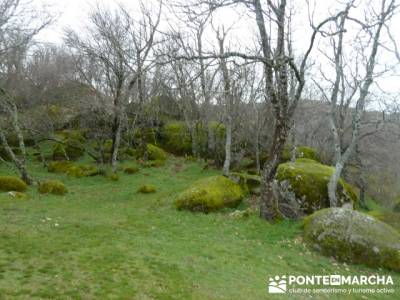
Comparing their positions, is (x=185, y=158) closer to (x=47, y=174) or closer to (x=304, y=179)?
(x=47, y=174)

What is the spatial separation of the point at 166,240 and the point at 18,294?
4.14m

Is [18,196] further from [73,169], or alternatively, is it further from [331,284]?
[331,284]

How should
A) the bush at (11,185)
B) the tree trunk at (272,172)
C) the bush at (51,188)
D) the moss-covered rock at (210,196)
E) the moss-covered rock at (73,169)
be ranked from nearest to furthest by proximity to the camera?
the tree trunk at (272,172) < the moss-covered rock at (210,196) < the bush at (11,185) < the bush at (51,188) < the moss-covered rock at (73,169)

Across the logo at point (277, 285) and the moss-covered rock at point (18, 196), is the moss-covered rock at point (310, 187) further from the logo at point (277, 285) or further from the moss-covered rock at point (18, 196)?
the moss-covered rock at point (18, 196)

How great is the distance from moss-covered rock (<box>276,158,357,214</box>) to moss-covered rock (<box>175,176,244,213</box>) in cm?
194

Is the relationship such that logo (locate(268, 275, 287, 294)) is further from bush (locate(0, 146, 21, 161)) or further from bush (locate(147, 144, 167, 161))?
bush (locate(0, 146, 21, 161))

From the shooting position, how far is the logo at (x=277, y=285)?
6384 millimetres

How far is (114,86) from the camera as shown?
19.4m

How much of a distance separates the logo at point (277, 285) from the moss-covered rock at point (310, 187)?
5.52m

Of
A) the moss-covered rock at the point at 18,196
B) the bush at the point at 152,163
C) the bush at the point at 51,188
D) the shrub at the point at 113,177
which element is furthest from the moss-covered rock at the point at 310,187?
the bush at the point at 152,163

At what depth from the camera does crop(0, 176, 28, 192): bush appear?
13211 mm

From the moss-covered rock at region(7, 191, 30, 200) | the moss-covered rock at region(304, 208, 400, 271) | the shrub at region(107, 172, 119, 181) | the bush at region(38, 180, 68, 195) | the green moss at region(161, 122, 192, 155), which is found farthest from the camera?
the green moss at region(161, 122, 192, 155)

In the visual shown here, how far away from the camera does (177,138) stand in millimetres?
27859


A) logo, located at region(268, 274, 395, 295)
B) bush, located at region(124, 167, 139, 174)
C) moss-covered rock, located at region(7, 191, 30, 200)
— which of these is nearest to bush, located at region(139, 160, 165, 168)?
bush, located at region(124, 167, 139, 174)
